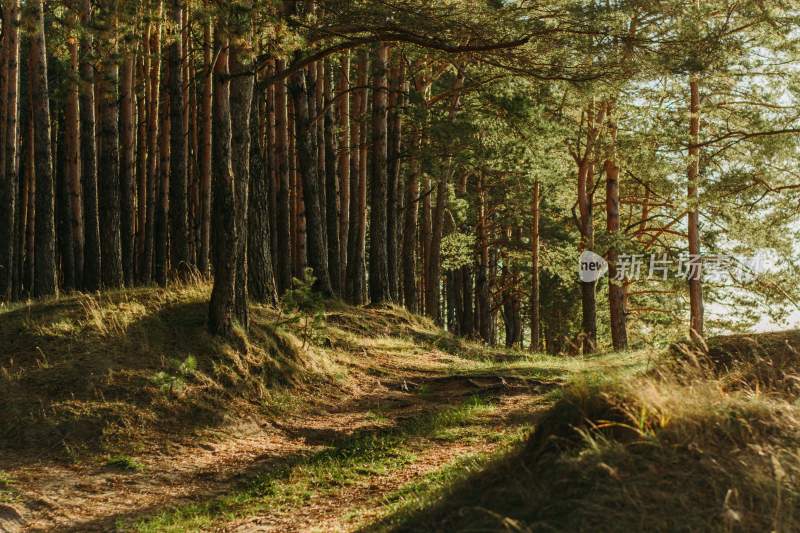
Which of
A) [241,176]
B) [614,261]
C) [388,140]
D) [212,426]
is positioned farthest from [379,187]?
[212,426]

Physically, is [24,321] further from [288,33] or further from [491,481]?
Answer: [491,481]

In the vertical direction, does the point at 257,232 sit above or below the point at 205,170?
below

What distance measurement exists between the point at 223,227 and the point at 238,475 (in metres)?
3.63

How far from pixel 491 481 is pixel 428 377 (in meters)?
7.63

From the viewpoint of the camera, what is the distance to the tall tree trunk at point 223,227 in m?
9.86

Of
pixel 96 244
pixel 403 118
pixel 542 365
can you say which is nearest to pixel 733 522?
pixel 542 365

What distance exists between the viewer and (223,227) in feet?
32.5

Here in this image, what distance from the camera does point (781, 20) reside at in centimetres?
1445

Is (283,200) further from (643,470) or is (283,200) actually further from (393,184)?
(643,470)

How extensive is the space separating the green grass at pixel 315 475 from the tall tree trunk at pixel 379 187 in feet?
27.8

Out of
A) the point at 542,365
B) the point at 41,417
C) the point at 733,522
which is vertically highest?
the point at 733,522

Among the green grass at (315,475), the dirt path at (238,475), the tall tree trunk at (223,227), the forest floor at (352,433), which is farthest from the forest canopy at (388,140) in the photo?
the green grass at (315,475)

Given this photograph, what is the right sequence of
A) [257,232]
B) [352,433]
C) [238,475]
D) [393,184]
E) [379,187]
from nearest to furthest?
[238,475], [352,433], [257,232], [379,187], [393,184]

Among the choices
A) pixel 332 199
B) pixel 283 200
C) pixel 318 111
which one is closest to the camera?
pixel 283 200
